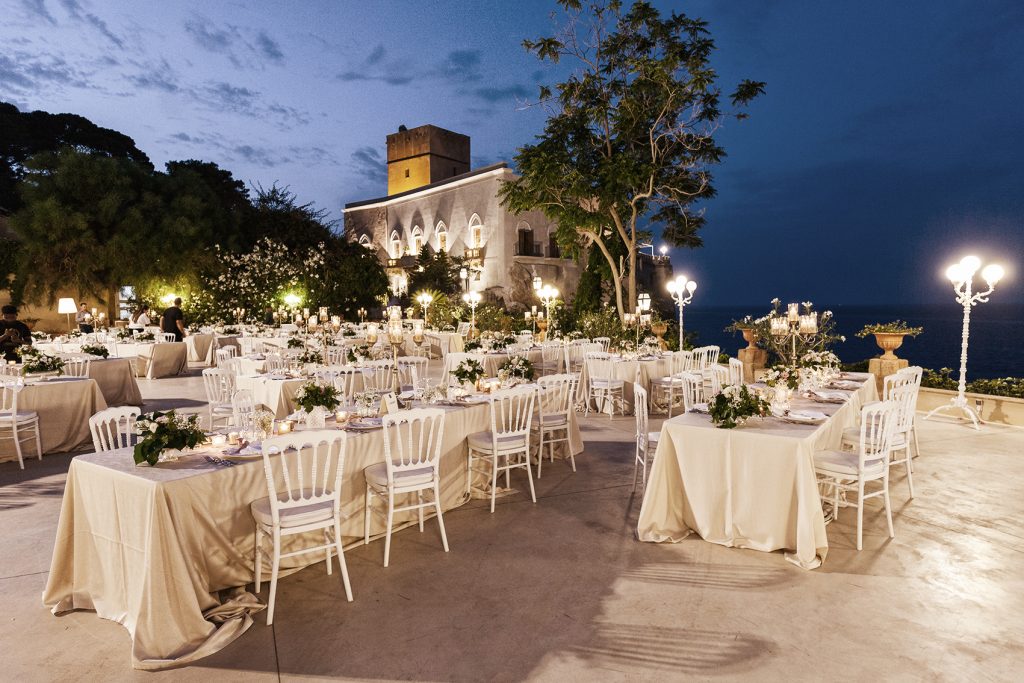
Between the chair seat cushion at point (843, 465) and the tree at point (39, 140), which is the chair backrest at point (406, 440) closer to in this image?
the chair seat cushion at point (843, 465)

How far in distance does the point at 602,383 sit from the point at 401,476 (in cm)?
506

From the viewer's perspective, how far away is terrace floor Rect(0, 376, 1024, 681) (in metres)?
2.67

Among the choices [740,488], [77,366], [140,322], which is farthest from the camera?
[140,322]

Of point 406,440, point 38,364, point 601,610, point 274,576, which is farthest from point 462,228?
point 601,610

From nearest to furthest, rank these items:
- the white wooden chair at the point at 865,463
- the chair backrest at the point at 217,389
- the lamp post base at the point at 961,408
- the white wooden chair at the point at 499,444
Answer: the white wooden chair at the point at 865,463
the white wooden chair at the point at 499,444
the chair backrest at the point at 217,389
the lamp post base at the point at 961,408

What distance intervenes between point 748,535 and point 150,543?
3539mm

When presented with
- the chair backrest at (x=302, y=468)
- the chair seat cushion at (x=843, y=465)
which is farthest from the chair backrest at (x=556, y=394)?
the chair backrest at (x=302, y=468)

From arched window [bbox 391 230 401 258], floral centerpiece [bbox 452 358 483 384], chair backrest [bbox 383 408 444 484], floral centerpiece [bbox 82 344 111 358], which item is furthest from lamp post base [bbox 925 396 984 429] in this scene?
arched window [bbox 391 230 401 258]

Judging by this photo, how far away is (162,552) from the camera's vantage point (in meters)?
2.82

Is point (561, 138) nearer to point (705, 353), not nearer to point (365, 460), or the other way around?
point (705, 353)

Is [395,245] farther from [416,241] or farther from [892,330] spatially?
[892,330]

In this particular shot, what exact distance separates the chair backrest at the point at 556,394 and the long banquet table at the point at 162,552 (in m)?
2.73

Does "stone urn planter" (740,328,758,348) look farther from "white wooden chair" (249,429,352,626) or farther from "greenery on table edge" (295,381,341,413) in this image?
"white wooden chair" (249,429,352,626)

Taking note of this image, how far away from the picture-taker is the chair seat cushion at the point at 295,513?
3.16m
